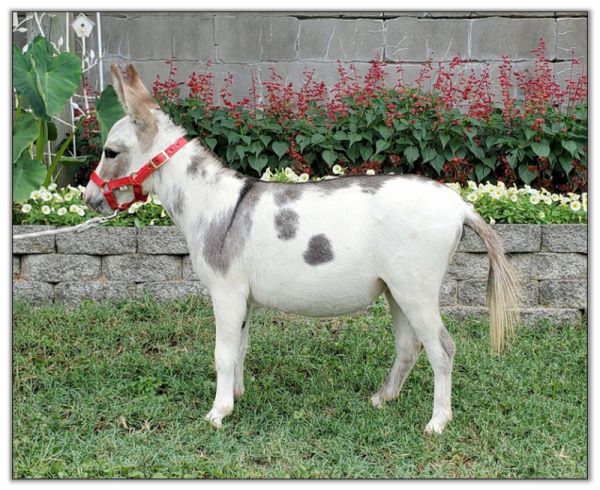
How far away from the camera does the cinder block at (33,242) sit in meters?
5.81

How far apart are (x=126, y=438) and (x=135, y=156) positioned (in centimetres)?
144

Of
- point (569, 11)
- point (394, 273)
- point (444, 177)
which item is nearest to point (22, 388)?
point (394, 273)

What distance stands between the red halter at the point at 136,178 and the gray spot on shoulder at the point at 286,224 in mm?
659

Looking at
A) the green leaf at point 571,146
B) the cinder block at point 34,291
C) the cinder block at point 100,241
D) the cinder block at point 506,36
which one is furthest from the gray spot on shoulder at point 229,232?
the cinder block at point 506,36

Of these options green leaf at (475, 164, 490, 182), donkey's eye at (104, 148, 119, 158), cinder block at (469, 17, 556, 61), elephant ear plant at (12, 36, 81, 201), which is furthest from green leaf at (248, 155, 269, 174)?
donkey's eye at (104, 148, 119, 158)

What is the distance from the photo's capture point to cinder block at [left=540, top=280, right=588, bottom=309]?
229 inches

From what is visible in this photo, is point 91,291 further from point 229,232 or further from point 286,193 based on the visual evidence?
point 286,193

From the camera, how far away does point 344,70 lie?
283 inches

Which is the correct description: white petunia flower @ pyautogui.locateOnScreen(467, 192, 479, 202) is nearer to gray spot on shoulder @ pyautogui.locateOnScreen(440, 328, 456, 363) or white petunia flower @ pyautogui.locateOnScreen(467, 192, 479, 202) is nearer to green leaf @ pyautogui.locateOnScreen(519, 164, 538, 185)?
green leaf @ pyautogui.locateOnScreen(519, 164, 538, 185)

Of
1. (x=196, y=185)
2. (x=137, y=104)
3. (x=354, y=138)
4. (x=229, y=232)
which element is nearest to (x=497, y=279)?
(x=229, y=232)

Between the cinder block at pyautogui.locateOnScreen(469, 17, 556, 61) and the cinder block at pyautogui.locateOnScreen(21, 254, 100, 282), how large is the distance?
3893 mm

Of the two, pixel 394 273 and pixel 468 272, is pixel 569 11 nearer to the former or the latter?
pixel 468 272

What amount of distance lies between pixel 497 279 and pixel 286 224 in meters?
1.09

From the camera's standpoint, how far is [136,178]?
13.4 ft
